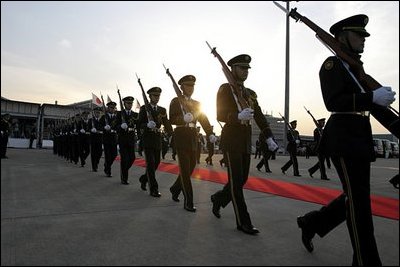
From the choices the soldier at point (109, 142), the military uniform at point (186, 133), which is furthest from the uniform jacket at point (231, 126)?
the soldier at point (109, 142)

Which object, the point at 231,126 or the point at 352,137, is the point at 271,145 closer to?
the point at 231,126

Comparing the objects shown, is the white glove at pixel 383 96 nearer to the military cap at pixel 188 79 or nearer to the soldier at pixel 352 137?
the soldier at pixel 352 137

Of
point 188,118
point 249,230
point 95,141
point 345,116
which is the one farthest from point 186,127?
point 95,141

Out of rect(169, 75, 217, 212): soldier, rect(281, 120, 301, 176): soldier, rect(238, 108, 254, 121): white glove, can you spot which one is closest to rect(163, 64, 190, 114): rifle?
rect(169, 75, 217, 212): soldier

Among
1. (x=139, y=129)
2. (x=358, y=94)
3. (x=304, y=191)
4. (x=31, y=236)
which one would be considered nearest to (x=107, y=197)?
(x=139, y=129)

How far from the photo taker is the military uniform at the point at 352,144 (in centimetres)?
289

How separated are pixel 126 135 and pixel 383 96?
22.6 ft

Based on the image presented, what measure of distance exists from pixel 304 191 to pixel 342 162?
498cm

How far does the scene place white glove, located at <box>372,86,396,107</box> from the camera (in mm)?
2801

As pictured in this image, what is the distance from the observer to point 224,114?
4.44m

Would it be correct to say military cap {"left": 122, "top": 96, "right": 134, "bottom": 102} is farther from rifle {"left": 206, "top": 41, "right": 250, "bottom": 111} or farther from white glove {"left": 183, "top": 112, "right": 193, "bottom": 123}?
rifle {"left": 206, "top": 41, "right": 250, "bottom": 111}

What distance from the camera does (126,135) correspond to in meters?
8.95

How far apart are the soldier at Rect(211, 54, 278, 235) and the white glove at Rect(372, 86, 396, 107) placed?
1491 millimetres

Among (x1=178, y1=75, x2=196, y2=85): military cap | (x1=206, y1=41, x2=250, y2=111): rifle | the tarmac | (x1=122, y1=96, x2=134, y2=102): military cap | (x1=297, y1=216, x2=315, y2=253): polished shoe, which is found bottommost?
the tarmac
